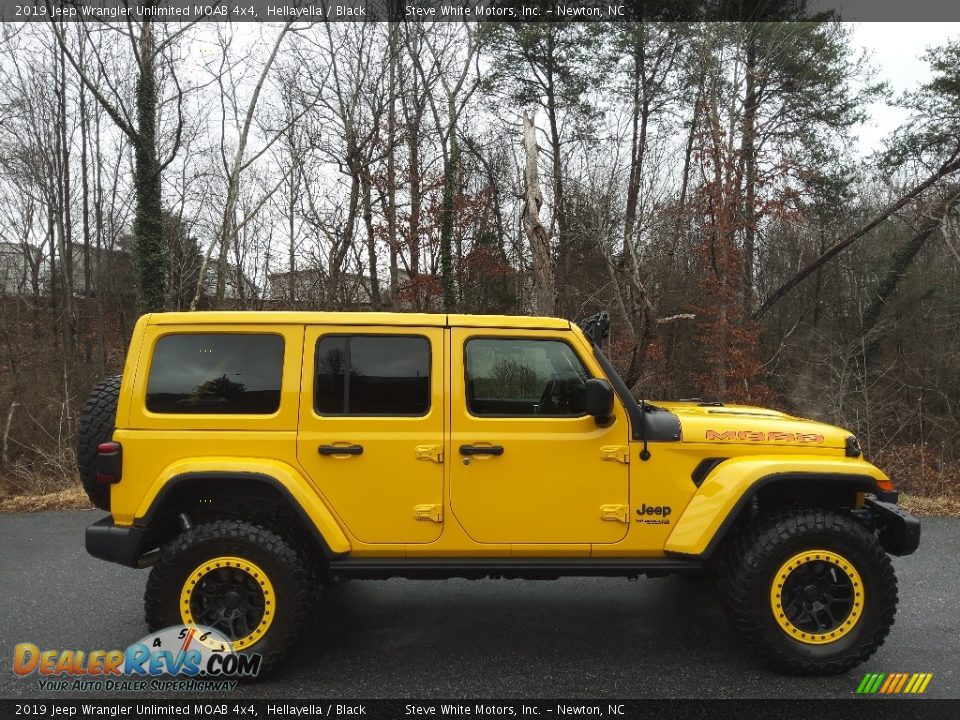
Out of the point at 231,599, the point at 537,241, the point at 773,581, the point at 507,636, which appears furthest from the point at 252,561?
the point at 537,241

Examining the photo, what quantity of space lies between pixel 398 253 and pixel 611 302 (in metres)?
6.36

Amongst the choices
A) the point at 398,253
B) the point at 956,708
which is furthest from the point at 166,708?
the point at 398,253

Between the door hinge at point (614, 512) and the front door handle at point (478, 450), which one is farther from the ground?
the front door handle at point (478, 450)

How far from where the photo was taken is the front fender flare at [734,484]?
3.22 metres

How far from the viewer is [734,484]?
3.23 meters

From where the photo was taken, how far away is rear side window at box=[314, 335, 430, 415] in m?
3.42

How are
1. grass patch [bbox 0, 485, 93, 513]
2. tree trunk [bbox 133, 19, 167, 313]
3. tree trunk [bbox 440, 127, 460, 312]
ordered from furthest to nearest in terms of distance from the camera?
tree trunk [bbox 440, 127, 460, 312], tree trunk [bbox 133, 19, 167, 313], grass patch [bbox 0, 485, 93, 513]

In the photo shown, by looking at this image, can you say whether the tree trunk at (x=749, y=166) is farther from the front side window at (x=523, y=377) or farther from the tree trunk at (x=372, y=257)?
the front side window at (x=523, y=377)

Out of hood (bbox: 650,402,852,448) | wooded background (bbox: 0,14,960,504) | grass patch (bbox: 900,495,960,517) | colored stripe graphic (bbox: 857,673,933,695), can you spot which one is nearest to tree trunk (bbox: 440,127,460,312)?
wooded background (bbox: 0,14,960,504)

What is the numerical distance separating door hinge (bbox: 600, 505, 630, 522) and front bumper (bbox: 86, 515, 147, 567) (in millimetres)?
2452

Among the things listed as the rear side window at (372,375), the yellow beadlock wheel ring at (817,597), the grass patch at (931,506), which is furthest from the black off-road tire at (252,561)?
the grass patch at (931,506)

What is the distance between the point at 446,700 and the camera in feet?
9.86

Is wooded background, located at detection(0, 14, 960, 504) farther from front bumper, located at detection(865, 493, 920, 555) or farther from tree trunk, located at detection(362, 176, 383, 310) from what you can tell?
front bumper, located at detection(865, 493, 920, 555)

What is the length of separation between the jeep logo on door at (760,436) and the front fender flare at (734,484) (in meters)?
0.12
